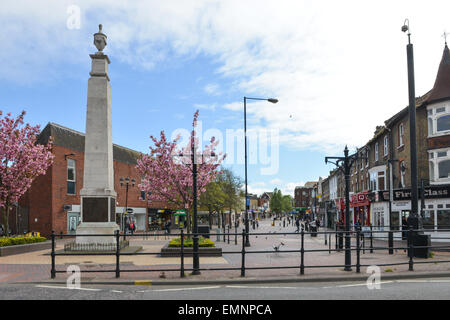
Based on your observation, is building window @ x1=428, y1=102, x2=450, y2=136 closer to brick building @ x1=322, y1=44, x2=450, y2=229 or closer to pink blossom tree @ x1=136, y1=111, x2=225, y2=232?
brick building @ x1=322, y1=44, x2=450, y2=229

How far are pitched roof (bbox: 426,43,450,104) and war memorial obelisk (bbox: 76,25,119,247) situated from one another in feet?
70.4

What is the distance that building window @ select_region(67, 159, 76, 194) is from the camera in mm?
35656

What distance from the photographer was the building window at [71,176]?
35656 millimetres

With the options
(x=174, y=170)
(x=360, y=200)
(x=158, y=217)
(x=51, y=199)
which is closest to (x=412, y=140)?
(x=174, y=170)

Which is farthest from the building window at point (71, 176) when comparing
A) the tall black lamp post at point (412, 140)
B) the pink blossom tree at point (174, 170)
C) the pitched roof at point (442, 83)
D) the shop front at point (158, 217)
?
the pitched roof at point (442, 83)

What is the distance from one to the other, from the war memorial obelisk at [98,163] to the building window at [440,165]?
21.3 metres

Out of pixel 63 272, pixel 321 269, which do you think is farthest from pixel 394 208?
pixel 63 272

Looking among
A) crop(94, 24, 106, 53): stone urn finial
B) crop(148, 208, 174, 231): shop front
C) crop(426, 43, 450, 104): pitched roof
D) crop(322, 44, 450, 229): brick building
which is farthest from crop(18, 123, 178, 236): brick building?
crop(426, 43, 450, 104): pitched roof

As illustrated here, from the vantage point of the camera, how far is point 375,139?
1503 inches

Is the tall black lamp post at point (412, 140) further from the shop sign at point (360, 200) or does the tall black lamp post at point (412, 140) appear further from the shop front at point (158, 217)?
the shop front at point (158, 217)

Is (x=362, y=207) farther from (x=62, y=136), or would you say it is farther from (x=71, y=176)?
(x=62, y=136)

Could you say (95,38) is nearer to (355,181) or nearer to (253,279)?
(253,279)

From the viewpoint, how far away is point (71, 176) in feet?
119
